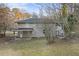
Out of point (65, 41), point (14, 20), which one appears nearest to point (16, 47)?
point (14, 20)

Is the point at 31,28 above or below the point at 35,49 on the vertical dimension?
above

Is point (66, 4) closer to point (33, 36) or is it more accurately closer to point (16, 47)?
point (33, 36)

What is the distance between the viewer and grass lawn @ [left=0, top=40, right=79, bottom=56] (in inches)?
46.7

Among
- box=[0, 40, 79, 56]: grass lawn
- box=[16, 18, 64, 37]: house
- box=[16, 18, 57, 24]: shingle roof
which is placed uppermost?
box=[16, 18, 57, 24]: shingle roof

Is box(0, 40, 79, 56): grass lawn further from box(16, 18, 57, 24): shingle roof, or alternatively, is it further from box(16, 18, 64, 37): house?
box(16, 18, 57, 24): shingle roof

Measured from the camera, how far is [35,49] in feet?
3.89

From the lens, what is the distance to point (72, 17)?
1.19m

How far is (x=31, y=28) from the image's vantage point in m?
1.19

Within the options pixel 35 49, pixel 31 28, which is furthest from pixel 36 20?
pixel 35 49

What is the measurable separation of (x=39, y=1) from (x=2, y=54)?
54 cm

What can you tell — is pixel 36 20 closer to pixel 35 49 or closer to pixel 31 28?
pixel 31 28

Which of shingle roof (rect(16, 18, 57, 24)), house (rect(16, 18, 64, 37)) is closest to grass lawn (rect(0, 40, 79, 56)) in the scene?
house (rect(16, 18, 64, 37))

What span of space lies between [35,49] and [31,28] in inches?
6.9

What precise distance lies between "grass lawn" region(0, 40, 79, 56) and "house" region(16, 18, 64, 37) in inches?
2.3
